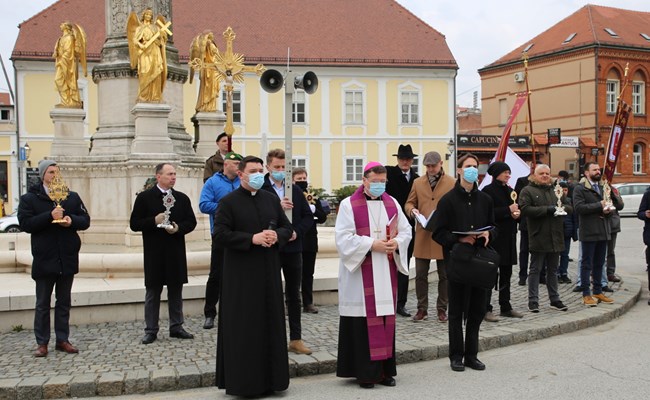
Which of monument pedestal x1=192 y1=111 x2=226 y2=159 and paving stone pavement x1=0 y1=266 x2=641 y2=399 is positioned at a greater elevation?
monument pedestal x1=192 y1=111 x2=226 y2=159

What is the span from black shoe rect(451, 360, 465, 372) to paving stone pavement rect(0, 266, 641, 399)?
20.8 inches

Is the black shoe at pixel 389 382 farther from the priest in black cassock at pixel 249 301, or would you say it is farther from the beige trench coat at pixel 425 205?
the beige trench coat at pixel 425 205

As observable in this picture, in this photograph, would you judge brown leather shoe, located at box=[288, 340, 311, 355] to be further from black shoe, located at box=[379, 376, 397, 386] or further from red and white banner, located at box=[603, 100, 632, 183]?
red and white banner, located at box=[603, 100, 632, 183]

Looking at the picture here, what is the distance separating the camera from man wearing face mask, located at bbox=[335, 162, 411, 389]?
668 centimetres

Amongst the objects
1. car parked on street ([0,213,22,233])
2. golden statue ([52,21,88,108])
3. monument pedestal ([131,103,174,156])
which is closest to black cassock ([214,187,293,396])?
monument pedestal ([131,103,174,156])

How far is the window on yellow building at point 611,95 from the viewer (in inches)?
2019

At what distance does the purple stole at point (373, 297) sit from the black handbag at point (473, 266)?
2.21 ft

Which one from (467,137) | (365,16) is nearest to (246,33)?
(365,16)

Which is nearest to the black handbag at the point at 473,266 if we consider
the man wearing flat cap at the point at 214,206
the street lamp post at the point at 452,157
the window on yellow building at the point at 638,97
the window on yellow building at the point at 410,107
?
the man wearing flat cap at the point at 214,206

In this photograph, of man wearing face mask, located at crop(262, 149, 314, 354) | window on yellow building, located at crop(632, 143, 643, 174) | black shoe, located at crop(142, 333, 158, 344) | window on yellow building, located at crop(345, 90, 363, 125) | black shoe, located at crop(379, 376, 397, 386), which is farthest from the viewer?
window on yellow building, located at crop(632, 143, 643, 174)

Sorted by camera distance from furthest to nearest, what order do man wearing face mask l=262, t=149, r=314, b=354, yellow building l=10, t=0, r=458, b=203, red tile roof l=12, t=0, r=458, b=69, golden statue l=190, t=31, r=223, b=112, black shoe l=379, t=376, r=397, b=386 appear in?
yellow building l=10, t=0, r=458, b=203
red tile roof l=12, t=0, r=458, b=69
golden statue l=190, t=31, r=223, b=112
man wearing face mask l=262, t=149, r=314, b=354
black shoe l=379, t=376, r=397, b=386

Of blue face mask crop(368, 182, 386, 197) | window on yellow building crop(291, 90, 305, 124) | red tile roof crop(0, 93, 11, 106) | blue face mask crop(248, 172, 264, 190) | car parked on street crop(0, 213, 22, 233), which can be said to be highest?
red tile roof crop(0, 93, 11, 106)

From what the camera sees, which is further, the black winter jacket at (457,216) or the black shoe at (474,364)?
the black winter jacket at (457,216)

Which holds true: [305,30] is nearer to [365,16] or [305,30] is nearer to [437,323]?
[365,16]
